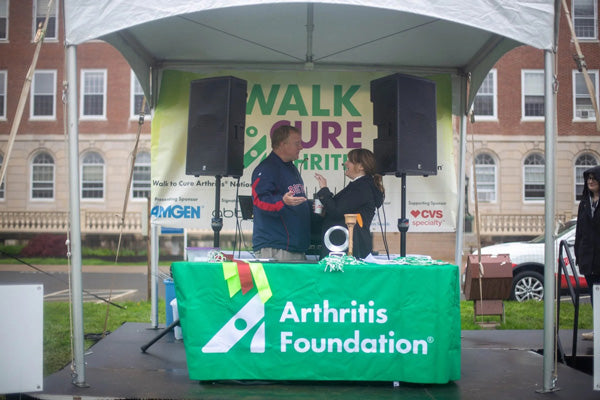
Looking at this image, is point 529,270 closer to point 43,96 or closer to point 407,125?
point 407,125

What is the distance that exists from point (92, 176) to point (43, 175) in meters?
2.23

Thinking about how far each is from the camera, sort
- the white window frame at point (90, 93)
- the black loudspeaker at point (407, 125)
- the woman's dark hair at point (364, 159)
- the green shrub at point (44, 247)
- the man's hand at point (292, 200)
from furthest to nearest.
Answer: the white window frame at point (90, 93) → the green shrub at point (44, 247) → the black loudspeaker at point (407, 125) → the woman's dark hair at point (364, 159) → the man's hand at point (292, 200)

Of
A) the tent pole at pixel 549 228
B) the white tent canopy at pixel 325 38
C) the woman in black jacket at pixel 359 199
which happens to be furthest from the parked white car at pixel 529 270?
the tent pole at pixel 549 228

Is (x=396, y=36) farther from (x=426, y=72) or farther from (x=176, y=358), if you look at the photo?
(x=176, y=358)

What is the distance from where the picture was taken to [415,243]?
2036 cm

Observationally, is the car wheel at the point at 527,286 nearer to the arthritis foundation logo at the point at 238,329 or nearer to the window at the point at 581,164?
the arthritis foundation logo at the point at 238,329

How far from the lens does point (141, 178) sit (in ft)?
79.0

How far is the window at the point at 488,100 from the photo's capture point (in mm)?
23234

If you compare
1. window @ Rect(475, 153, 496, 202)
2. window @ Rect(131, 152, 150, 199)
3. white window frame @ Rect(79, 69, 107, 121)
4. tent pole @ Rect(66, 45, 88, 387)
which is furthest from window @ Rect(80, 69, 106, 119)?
tent pole @ Rect(66, 45, 88, 387)

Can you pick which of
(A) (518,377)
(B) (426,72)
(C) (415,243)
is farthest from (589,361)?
(C) (415,243)

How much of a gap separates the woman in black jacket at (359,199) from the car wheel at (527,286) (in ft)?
15.3

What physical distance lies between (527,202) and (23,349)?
72.7ft

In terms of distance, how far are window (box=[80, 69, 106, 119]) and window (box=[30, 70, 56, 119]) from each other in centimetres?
194

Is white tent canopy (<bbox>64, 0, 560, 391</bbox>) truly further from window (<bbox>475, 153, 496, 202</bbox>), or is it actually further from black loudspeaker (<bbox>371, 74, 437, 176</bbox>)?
window (<bbox>475, 153, 496, 202</bbox>)
